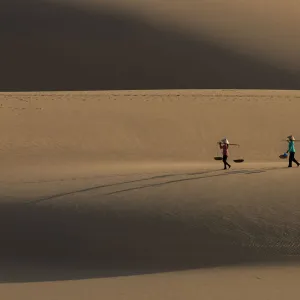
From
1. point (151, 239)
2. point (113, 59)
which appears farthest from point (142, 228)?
point (113, 59)

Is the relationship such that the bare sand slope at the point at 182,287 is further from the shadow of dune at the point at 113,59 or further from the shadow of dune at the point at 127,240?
the shadow of dune at the point at 113,59

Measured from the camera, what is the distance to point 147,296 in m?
8.38

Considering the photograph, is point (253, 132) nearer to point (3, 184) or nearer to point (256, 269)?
point (3, 184)

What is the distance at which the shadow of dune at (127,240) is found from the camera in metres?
10.2

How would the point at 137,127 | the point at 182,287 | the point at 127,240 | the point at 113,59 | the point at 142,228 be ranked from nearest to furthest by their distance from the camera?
the point at 182,287 → the point at 127,240 → the point at 142,228 → the point at 137,127 → the point at 113,59

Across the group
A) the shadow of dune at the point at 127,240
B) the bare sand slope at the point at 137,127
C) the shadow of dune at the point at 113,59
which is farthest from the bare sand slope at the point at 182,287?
the shadow of dune at the point at 113,59

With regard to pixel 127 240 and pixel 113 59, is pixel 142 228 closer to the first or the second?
pixel 127 240

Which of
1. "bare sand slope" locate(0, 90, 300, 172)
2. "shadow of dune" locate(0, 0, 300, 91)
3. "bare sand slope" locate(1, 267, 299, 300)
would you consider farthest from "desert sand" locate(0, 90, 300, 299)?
"shadow of dune" locate(0, 0, 300, 91)

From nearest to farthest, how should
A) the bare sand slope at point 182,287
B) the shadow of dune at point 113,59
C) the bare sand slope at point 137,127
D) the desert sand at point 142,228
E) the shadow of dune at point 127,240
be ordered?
the bare sand slope at point 182,287
the desert sand at point 142,228
the shadow of dune at point 127,240
the bare sand slope at point 137,127
the shadow of dune at point 113,59

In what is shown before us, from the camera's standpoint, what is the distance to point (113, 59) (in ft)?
144

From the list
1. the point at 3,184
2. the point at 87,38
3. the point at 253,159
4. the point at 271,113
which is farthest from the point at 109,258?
the point at 87,38

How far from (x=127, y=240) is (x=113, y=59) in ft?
110

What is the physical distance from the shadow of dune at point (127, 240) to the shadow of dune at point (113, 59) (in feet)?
95.5

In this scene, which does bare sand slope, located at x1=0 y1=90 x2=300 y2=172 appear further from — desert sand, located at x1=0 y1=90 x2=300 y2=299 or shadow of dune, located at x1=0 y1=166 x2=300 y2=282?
shadow of dune, located at x1=0 y1=166 x2=300 y2=282
